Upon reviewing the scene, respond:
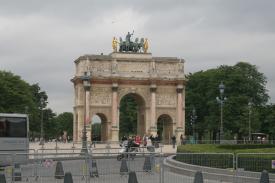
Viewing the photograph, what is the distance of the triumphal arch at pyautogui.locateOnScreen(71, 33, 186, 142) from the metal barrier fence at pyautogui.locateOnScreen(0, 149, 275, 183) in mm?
67233

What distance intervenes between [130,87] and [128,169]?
7109 centimetres

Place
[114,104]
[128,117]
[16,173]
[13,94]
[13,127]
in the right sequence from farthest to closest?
[128,117], [13,94], [114,104], [13,127], [16,173]

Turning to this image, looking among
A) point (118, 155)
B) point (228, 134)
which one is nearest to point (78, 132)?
point (228, 134)

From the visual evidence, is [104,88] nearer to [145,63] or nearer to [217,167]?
[145,63]

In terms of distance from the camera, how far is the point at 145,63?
3644 inches

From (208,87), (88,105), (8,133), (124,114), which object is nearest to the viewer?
(8,133)

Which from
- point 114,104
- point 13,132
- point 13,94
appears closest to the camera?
point 13,132

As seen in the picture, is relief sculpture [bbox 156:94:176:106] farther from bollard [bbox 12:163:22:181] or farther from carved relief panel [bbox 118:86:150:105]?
bollard [bbox 12:163:22:181]

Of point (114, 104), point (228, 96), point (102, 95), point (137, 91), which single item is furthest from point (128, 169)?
point (228, 96)

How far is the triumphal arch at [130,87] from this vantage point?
90750 millimetres

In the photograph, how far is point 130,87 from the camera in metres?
92.2

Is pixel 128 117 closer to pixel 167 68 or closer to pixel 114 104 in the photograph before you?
pixel 167 68

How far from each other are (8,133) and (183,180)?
60.5 feet

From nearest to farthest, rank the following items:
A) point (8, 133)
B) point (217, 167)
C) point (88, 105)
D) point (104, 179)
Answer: point (104, 179) → point (217, 167) → point (8, 133) → point (88, 105)
